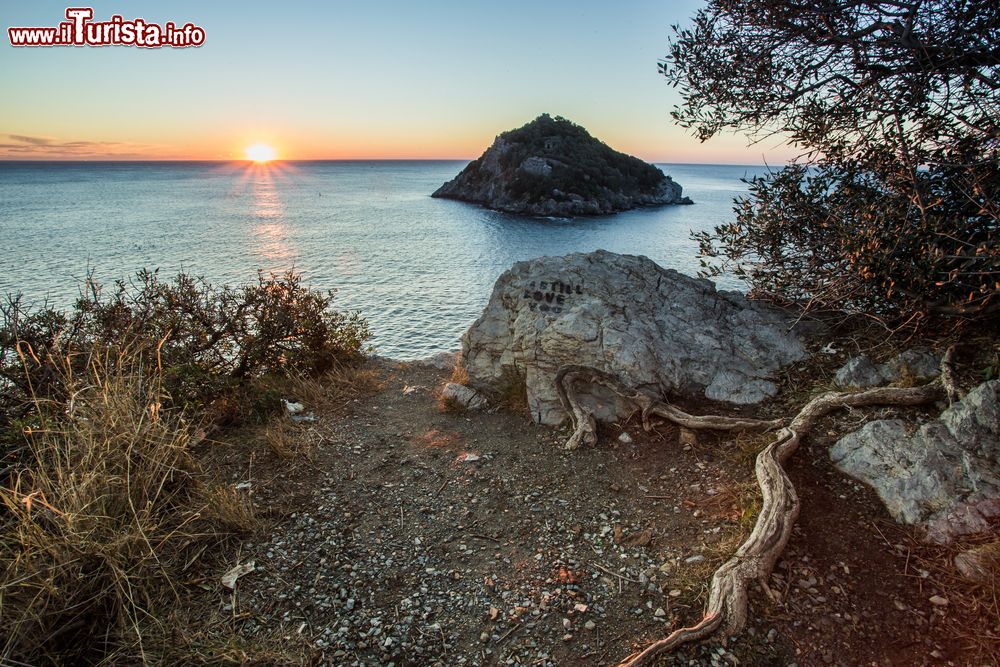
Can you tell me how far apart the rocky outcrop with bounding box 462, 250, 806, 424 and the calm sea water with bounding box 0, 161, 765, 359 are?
8.18m

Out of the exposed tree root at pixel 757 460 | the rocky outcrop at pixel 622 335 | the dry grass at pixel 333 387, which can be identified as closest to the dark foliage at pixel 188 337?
the dry grass at pixel 333 387

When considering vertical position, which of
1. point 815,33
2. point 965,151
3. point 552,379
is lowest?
point 552,379

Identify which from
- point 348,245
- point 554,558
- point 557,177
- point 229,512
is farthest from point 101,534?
point 557,177

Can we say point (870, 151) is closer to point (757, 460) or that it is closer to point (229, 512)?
point (757, 460)

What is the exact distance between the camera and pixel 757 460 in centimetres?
609

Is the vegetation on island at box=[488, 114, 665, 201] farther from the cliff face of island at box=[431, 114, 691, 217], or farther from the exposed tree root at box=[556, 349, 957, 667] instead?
the exposed tree root at box=[556, 349, 957, 667]

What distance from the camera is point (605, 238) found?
50.7 meters

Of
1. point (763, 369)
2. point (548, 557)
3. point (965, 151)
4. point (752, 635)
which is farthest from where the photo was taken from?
point (763, 369)

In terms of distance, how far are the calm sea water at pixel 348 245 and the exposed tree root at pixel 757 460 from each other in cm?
967

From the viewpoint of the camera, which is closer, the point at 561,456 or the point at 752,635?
the point at 752,635

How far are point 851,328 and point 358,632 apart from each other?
329 inches

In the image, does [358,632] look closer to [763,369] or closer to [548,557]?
[548,557]

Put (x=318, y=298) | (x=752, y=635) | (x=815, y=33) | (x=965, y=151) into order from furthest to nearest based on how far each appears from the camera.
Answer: (x=318, y=298)
(x=815, y=33)
(x=965, y=151)
(x=752, y=635)

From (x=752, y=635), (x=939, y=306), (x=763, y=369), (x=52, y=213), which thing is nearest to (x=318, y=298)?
(x=763, y=369)
